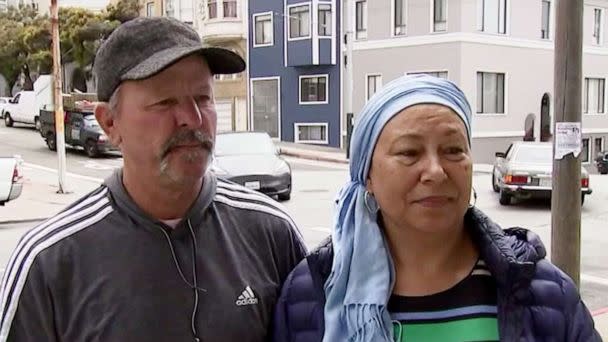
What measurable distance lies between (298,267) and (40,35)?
44.1 meters

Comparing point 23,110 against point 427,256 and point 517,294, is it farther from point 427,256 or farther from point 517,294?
point 517,294

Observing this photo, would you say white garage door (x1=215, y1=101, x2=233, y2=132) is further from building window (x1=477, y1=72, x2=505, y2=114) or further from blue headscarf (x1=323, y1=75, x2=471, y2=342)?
blue headscarf (x1=323, y1=75, x2=471, y2=342)

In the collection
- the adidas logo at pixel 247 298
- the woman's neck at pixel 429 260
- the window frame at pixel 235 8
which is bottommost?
the adidas logo at pixel 247 298

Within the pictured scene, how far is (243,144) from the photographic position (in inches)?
663

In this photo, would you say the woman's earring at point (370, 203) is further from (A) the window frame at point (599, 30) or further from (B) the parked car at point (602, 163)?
(A) the window frame at point (599, 30)

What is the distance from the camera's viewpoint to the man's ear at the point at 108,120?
94.3 inches

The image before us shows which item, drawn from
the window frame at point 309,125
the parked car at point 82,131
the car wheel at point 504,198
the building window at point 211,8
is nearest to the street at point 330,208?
the car wheel at point 504,198

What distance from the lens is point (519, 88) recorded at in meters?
30.8

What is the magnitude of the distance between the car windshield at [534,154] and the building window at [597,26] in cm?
2001

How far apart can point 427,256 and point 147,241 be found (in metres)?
0.84

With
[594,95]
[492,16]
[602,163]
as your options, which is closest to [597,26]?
[594,95]

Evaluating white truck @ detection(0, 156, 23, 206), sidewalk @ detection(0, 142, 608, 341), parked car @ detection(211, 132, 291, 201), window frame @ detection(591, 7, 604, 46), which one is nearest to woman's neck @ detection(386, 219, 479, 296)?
sidewalk @ detection(0, 142, 608, 341)

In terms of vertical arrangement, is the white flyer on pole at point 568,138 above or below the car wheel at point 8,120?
above

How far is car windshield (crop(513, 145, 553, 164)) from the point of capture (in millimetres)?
16188
